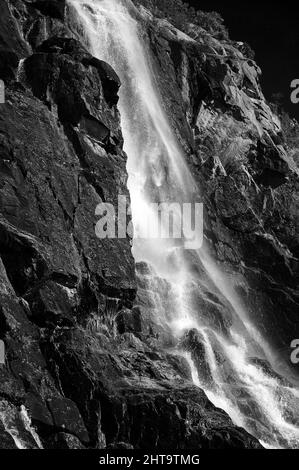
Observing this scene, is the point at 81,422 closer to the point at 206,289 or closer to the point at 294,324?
the point at 206,289

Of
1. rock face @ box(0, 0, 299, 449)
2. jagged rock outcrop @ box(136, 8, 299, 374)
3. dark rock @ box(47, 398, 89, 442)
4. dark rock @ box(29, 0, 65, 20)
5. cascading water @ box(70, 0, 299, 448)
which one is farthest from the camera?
jagged rock outcrop @ box(136, 8, 299, 374)

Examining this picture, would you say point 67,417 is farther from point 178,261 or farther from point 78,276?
point 178,261

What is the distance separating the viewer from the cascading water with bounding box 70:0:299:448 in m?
35.5

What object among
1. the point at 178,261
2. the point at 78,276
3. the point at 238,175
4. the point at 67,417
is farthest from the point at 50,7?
the point at 67,417

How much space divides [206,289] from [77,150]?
1204cm

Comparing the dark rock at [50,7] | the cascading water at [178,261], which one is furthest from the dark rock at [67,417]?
the dark rock at [50,7]

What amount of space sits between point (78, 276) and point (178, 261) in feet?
48.4

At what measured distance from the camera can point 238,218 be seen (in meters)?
51.9

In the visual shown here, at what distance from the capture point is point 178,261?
4419 cm

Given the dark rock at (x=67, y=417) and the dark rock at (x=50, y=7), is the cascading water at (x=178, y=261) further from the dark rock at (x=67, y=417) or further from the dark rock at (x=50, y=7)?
the dark rock at (x=67, y=417)

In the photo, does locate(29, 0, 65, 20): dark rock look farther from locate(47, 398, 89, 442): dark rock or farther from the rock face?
locate(47, 398, 89, 442): dark rock

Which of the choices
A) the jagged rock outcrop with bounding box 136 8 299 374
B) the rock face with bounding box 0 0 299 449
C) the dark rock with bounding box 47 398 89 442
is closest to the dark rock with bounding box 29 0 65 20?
the rock face with bounding box 0 0 299 449

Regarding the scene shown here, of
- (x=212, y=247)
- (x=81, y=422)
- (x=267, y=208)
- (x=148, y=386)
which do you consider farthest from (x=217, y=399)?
(x=267, y=208)

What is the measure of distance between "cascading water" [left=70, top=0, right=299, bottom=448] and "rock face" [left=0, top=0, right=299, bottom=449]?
66.3 inches
